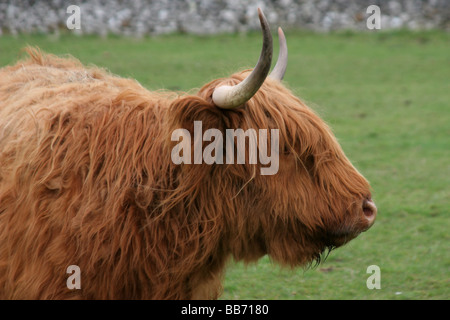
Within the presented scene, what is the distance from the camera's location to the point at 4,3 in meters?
15.2

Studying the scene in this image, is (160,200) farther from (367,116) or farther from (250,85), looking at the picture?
(367,116)

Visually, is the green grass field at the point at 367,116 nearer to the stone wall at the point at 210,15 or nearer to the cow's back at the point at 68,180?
the stone wall at the point at 210,15

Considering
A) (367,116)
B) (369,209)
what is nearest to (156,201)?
(369,209)

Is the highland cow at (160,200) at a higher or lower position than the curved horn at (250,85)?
lower

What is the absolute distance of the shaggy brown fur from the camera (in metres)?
2.79

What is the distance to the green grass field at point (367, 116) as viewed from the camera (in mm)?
4664

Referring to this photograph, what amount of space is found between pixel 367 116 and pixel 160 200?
7611 mm

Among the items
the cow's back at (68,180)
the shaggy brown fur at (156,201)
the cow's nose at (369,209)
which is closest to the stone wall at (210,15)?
the cow's back at (68,180)

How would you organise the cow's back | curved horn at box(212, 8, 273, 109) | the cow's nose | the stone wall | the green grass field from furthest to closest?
the stone wall, the green grass field, the cow's nose, the cow's back, curved horn at box(212, 8, 273, 109)

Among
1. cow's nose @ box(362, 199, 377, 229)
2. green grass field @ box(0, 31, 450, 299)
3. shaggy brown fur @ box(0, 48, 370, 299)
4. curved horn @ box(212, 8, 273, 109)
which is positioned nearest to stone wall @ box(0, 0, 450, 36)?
green grass field @ box(0, 31, 450, 299)

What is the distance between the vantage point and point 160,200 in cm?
283

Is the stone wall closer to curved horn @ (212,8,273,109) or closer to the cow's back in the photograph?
the cow's back

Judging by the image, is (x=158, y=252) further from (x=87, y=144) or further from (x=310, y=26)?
(x=310, y=26)

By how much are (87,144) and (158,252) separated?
2.04 feet
